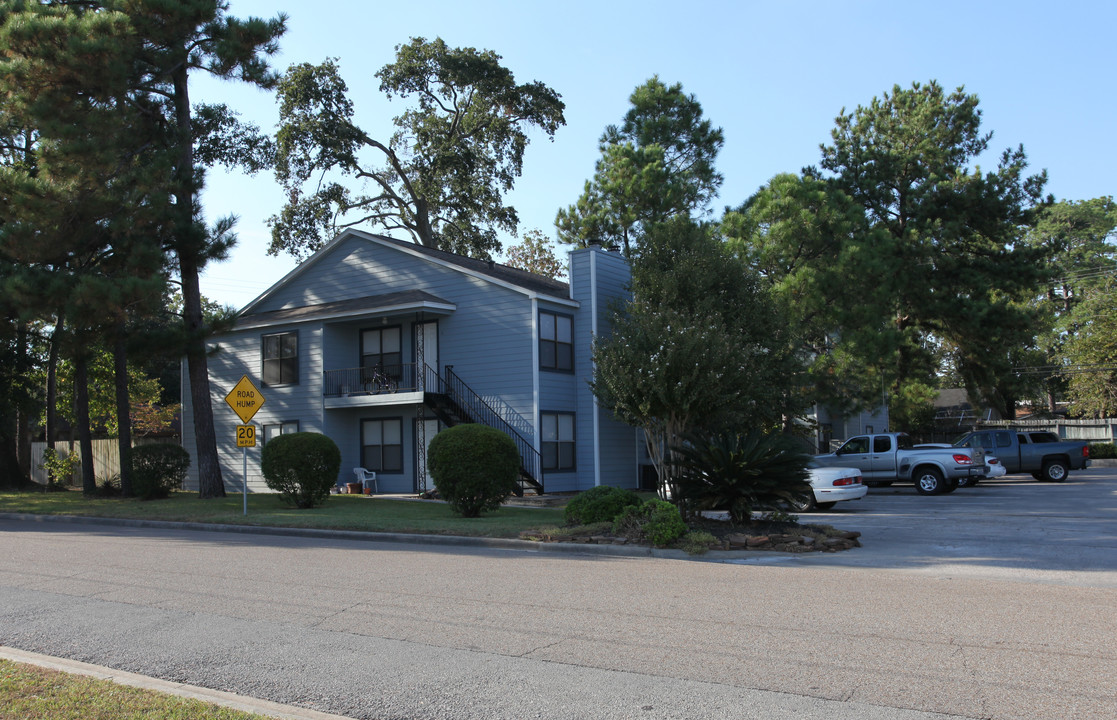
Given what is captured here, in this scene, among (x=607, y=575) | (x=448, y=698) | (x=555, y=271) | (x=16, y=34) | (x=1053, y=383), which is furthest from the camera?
(x=1053, y=383)

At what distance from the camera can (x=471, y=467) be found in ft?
59.0

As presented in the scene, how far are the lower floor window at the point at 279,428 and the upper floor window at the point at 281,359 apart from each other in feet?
4.44

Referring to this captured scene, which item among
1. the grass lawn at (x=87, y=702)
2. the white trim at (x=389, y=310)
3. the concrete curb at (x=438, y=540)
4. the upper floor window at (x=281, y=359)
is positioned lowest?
the concrete curb at (x=438, y=540)

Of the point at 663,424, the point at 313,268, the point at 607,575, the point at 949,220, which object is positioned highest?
the point at 949,220

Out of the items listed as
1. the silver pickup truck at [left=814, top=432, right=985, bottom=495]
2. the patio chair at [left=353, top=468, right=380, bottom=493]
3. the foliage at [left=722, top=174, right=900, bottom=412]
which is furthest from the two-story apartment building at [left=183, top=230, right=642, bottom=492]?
the silver pickup truck at [left=814, top=432, right=985, bottom=495]

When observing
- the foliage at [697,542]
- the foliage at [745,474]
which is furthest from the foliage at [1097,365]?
the foliage at [697,542]

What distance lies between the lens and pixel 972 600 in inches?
356

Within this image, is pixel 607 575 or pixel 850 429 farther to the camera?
pixel 850 429

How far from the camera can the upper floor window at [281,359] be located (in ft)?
96.7

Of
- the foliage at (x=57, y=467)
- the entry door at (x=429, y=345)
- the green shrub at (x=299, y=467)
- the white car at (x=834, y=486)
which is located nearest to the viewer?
the white car at (x=834, y=486)

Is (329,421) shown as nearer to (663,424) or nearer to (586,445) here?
(586,445)

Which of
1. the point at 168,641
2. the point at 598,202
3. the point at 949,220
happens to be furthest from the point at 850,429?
the point at 168,641

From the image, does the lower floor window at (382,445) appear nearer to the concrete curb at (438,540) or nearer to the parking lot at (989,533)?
the concrete curb at (438,540)

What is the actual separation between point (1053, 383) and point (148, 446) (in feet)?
196
